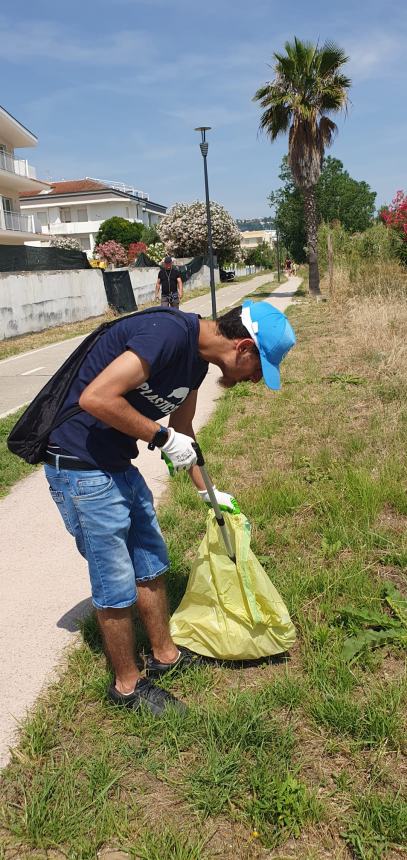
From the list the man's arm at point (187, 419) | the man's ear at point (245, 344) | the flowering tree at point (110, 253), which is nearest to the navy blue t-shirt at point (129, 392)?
the man's ear at point (245, 344)

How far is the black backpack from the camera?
2400mm

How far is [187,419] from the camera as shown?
286 centimetres

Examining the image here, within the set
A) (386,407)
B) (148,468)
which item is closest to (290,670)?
(148,468)

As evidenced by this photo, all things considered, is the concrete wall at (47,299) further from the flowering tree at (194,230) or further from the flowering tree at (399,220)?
→ the flowering tree at (194,230)

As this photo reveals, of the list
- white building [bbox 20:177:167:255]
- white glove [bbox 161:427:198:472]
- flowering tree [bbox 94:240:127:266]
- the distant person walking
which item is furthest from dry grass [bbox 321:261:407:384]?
white building [bbox 20:177:167:255]

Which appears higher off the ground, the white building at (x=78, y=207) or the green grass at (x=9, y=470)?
the white building at (x=78, y=207)

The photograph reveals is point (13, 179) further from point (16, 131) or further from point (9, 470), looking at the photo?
point (9, 470)

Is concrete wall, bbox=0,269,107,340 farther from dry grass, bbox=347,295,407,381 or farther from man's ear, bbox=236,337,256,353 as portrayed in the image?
man's ear, bbox=236,337,256,353

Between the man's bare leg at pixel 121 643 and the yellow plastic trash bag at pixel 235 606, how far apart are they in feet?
1.31

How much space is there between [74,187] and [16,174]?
153ft

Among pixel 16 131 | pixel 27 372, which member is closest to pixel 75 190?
pixel 16 131

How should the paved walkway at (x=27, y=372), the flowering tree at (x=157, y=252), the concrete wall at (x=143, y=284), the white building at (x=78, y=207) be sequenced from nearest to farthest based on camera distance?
the paved walkway at (x=27, y=372) < the concrete wall at (x=143, y=284) < the flowering tree at (x=157, y=252) < the white building at (x=78, y=207)

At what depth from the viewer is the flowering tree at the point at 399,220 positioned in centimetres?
1573

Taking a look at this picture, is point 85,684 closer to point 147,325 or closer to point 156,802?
point 156,802
